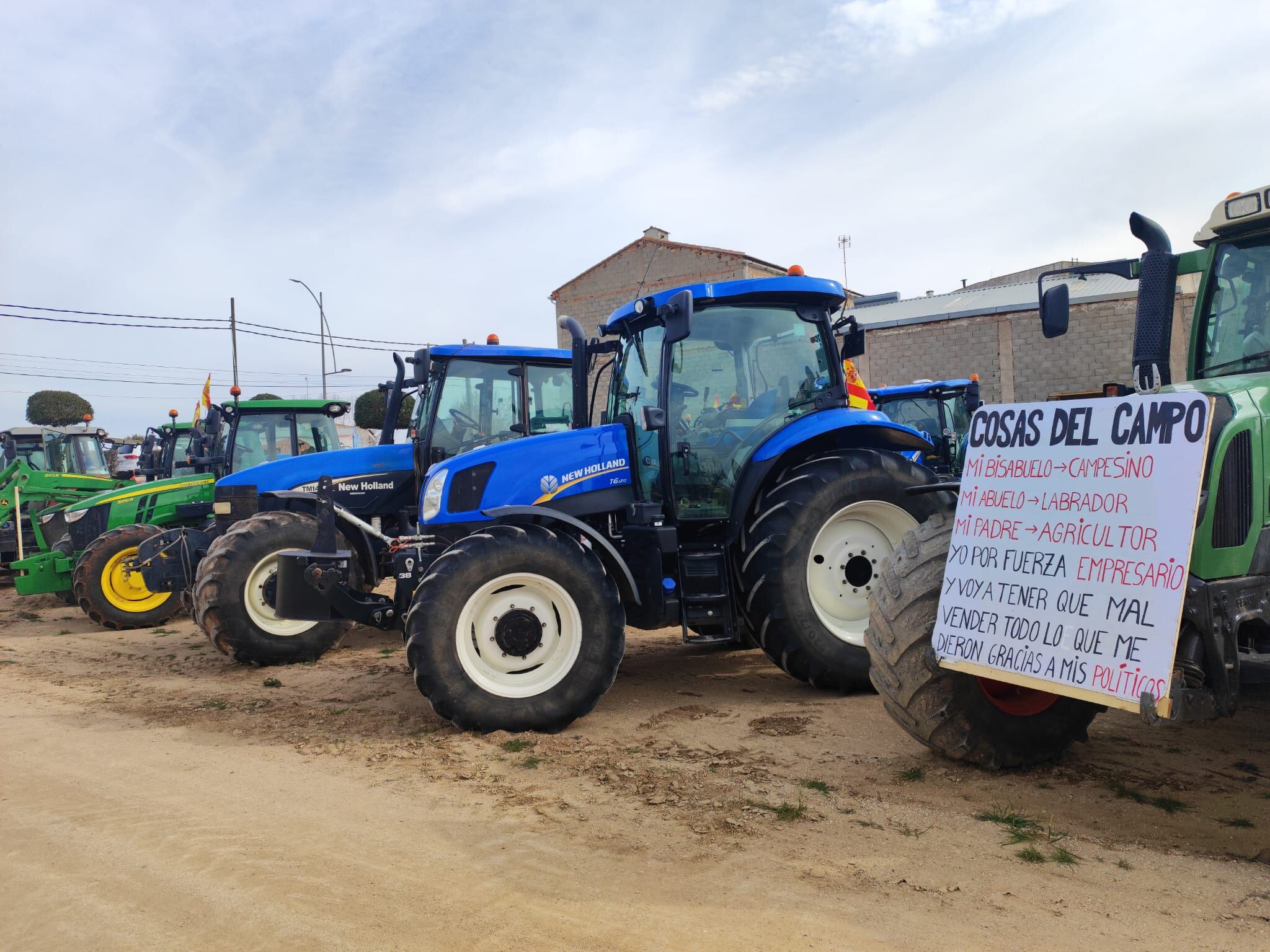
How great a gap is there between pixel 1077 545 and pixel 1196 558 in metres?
0.38

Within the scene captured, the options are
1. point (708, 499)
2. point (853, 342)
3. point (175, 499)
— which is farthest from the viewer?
point (175, 499)

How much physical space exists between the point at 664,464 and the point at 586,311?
2360 centimetres

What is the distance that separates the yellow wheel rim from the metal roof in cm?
1181

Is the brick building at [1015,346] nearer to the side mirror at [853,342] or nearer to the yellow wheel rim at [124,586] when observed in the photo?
the side mirror at [853,342]

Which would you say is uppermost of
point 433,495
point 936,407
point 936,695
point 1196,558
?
point 936,407

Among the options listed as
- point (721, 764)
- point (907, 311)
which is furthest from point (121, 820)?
point (907, 311)

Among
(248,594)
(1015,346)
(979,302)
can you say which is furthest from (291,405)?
(979,302)

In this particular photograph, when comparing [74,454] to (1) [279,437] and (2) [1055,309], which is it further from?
(2) [1055,309]

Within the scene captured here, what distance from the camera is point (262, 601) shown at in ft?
24.2

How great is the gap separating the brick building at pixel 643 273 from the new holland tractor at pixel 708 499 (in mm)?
17627

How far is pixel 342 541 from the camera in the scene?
7457 millimetres

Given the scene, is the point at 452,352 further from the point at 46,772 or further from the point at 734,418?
the point at 46,772

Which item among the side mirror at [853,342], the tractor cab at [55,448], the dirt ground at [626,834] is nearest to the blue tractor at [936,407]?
the side mirror at [853,342]

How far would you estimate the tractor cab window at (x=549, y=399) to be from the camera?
8375mm
